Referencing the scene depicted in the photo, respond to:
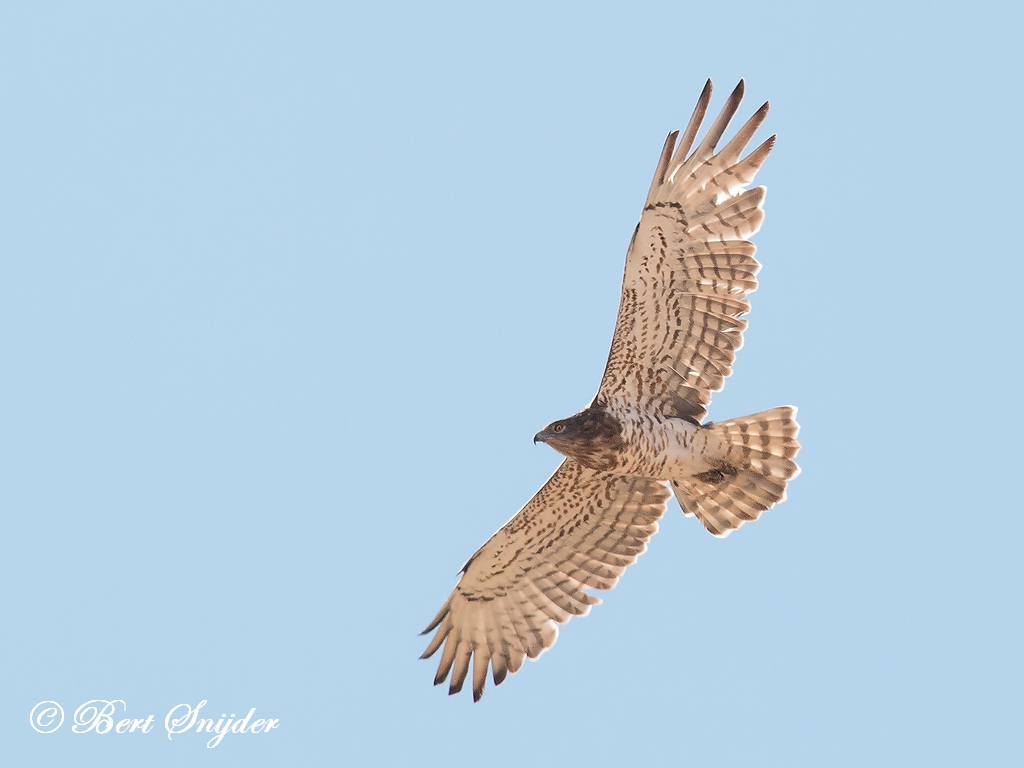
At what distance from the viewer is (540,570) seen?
1319 cm

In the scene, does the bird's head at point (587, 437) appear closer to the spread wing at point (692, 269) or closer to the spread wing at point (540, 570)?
the spread wing at point (692, 269)

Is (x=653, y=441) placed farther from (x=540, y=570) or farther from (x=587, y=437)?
(x=540, y=570)

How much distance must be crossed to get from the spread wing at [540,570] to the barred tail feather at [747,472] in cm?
59

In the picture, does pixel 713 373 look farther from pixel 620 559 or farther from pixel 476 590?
pixel 476 590

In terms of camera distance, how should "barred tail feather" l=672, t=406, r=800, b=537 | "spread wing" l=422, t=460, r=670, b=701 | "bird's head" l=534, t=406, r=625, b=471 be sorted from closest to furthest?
"bird's head" l=534, t=406, r=625, b=471
"barred tail feather" l=672, t=406, r=800, b=537
"spread wing" l=422, t=460, r=670, b=701

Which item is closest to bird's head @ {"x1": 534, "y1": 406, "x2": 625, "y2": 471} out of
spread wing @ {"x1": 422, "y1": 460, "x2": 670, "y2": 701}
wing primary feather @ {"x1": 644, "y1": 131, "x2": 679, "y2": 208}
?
spread wing @ {"x1": 422, "y1": 460, "x2": 670, "y2": 701}

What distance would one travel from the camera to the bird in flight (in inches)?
465

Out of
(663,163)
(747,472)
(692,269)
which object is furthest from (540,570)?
(663,163)

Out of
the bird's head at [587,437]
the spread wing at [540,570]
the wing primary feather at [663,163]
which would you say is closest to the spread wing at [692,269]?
the wing primary feather at [663,163]

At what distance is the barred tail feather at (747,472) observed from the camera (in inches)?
482

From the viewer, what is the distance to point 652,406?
12398mm

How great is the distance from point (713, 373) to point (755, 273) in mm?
934

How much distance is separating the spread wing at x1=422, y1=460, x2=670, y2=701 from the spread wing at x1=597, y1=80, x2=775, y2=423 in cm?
104

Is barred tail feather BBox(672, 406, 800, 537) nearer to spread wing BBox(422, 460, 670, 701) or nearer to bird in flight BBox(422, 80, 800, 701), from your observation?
bird in flight BBox(422, 80, 800, 701)
